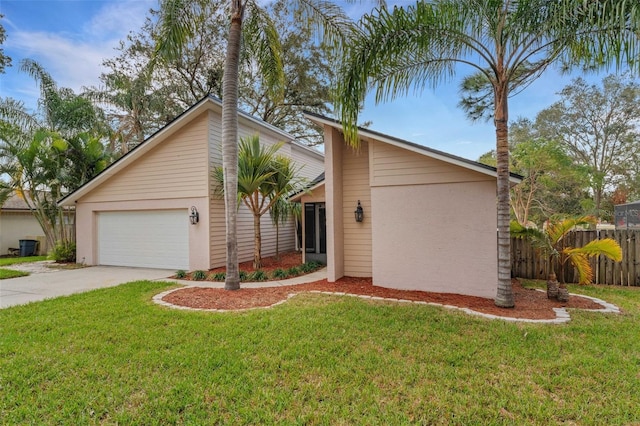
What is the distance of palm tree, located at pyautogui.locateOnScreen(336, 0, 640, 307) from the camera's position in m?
5.16

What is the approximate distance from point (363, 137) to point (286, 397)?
595cm

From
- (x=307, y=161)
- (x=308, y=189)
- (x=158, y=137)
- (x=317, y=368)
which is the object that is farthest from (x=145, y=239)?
(x=317, y=368)

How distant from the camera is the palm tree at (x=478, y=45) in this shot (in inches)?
203

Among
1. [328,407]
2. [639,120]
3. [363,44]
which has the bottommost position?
[328,407]

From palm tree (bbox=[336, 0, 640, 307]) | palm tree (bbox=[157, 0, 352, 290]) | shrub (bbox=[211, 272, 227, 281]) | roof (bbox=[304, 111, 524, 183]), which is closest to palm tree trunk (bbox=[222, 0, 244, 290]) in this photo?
palm tree (bbox=[157, 0, 352, 290])

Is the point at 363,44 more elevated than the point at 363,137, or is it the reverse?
the point at 363,44

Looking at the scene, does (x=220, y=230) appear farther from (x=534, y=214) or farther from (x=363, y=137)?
(x=534, y=214)

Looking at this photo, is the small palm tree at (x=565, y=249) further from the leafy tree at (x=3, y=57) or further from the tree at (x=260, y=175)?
the leafy tree at (x=3, y=57)

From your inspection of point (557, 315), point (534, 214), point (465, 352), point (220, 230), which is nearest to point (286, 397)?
point (465, 352)

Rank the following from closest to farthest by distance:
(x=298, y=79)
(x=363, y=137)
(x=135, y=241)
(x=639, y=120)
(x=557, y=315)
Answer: (x=557, y=315)
(x=363, y=137)
(x=135, y=241)
(x=298, y=79)
(x=639, y=120)

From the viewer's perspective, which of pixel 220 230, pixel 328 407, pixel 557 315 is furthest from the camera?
pixel 220 230

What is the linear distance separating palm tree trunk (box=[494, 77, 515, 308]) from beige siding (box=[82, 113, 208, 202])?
8356 mm

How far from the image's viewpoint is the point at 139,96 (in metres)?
16.4

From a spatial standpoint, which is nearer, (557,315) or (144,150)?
(557,315)
